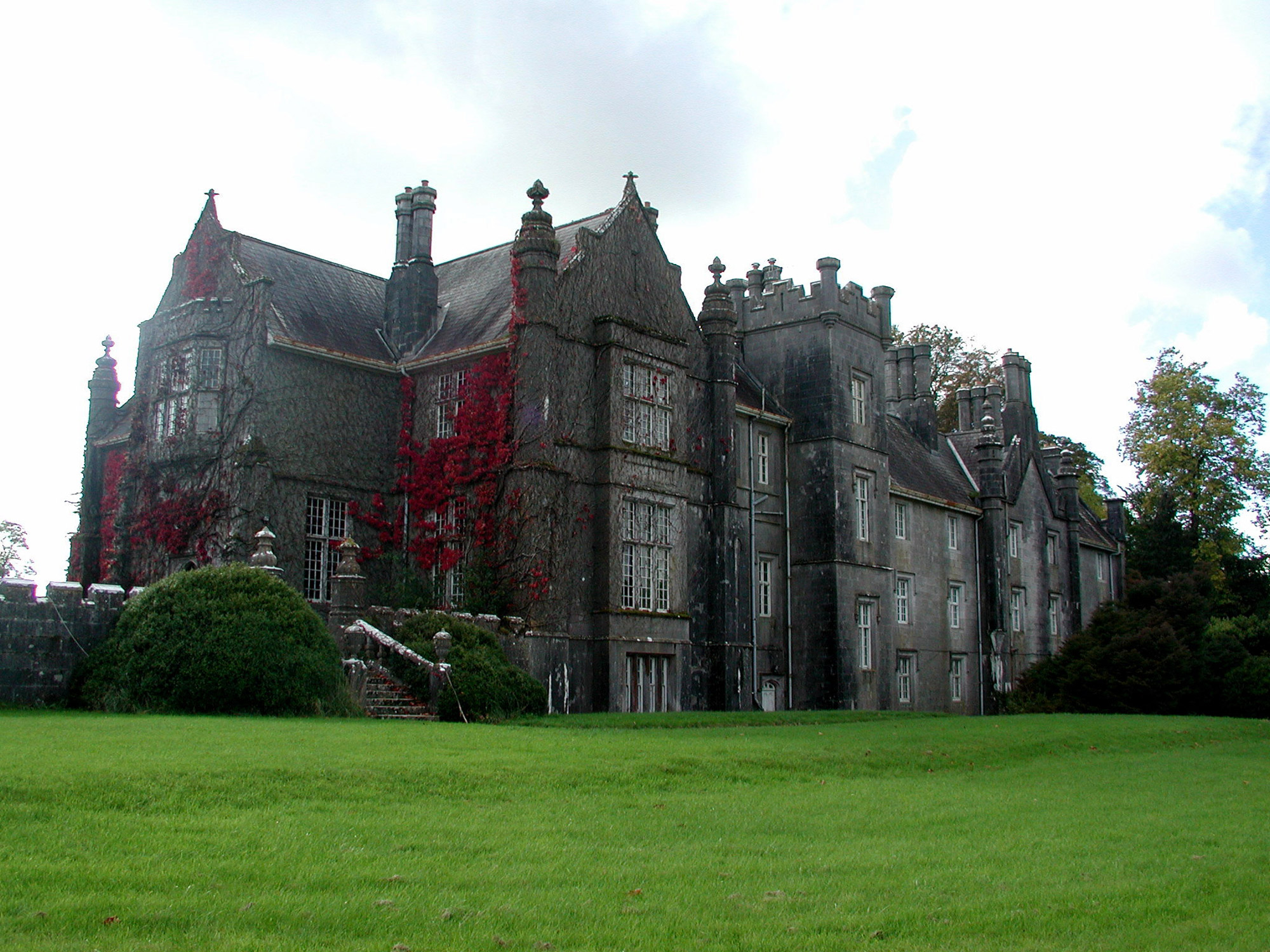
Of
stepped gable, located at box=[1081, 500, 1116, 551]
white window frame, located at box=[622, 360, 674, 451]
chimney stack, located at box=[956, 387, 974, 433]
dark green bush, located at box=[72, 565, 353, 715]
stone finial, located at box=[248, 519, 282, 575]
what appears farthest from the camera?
stepped gable, located at box=[1081, 500, 1116, 551]

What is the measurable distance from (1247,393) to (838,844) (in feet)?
176

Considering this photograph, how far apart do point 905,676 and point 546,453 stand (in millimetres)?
18527

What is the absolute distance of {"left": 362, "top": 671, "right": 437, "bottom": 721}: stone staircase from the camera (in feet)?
74.1

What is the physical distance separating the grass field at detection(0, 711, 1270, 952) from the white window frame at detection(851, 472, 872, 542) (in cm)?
2118

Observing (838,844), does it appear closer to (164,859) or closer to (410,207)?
(164,859)

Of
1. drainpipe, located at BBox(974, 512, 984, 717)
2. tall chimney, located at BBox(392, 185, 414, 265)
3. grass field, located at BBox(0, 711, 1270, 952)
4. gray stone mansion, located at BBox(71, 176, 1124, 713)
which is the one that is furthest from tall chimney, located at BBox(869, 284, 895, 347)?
grass field, located at BBox(0, 711, 1270, 952)

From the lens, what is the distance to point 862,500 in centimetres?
3888

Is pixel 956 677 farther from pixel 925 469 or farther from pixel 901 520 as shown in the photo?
pixel 925 469

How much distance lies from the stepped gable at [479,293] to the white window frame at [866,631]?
44.4 feet

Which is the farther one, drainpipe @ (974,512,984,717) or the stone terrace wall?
drainpipe @ (974,512,984,717)

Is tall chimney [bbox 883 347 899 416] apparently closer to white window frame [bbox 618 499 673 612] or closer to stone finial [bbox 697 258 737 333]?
stone finial [bbox 697 258 737 333]

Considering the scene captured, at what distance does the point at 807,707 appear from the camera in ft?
120

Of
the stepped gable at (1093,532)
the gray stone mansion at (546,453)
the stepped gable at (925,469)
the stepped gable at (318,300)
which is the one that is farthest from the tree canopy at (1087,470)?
the stepped gable at (318,300)

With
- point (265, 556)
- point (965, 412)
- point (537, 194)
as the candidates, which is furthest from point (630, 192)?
point (965, 412)
